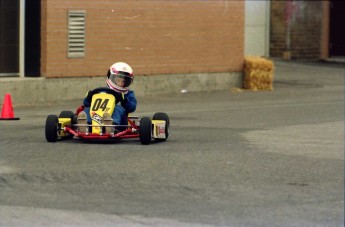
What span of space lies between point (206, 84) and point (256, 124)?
7.37m

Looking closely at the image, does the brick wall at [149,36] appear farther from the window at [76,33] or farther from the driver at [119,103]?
the driver at [119,103]

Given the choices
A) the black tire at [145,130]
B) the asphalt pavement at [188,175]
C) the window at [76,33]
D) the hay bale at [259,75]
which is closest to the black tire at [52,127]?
the asphalt pavement at [188,175]

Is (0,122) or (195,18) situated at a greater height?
(195,18)

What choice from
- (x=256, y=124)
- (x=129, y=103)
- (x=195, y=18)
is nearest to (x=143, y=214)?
(x=129, y=103)

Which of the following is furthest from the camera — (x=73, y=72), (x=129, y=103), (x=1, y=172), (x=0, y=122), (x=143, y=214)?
(x=73, y=72)

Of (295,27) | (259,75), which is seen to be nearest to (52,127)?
(259,75)

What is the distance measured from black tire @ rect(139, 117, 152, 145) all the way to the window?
801 cm

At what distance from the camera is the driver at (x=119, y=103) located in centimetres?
1359

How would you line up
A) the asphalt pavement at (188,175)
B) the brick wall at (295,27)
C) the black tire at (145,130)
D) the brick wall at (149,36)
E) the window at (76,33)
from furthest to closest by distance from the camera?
the brick wall at (295,27)
the window at (76,33)
the brick wall at (149,36)
the black tire at (145,130)
the asphalt pavement at (188,175)

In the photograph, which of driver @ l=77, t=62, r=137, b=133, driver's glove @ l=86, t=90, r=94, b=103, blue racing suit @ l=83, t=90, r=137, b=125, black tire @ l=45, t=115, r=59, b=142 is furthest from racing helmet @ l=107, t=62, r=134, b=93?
black tire @ l=45, t=115, r=59, b=142

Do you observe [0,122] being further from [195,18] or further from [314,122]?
[195,18]

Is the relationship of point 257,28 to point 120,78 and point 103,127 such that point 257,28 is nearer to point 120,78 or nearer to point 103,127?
point 120,78

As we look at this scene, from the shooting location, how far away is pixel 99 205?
9352 mm

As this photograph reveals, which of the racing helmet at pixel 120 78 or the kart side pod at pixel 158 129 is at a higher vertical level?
the racing helmet at pixel 120 78
